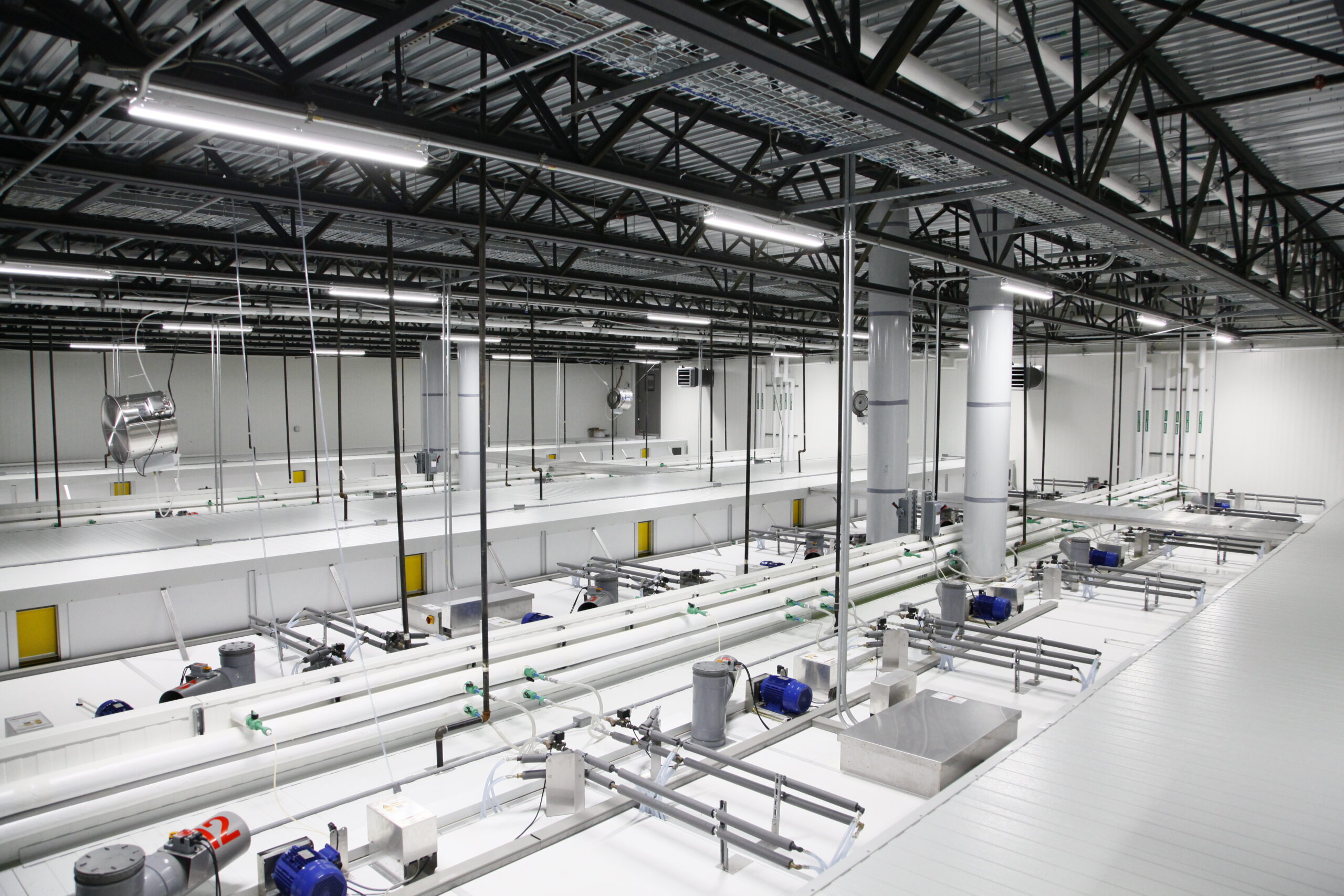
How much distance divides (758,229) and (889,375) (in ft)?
23.3

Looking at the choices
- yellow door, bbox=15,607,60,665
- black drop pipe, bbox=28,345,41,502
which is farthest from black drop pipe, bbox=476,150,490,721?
black drop pipe, bbox=28,345,41,502

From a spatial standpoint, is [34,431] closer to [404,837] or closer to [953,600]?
[404,837]

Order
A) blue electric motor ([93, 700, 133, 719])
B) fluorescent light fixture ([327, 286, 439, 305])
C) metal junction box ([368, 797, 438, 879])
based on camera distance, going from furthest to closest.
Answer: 1. fluorescent light fixture ([327, 286, 439, 305])
2. blue electric motor ([93, 700, 133, 719])
3. metal junction box ([368, 797, 438, 879])

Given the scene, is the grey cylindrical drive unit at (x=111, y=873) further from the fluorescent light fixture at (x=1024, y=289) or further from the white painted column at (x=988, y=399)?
the white painted column at (x=988, y=399)

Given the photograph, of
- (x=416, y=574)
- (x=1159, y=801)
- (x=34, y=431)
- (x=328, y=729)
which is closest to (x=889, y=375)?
(x=416, y=574)

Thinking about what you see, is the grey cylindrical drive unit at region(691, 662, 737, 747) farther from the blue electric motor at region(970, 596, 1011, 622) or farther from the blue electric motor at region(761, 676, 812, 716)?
the blue electric motor at region(970, 596, 1011, 622)

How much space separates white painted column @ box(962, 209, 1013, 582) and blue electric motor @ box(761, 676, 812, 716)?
6438mm

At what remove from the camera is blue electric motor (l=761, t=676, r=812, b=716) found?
7258mm

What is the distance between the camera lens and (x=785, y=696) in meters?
7.29

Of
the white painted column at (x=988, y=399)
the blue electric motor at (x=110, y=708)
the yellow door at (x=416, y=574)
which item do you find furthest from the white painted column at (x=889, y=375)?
the blue electric motor at (x=110, y=708)

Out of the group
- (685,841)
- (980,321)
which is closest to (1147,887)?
(685,841)

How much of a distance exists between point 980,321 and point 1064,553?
4980 mm

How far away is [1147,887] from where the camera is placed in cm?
338

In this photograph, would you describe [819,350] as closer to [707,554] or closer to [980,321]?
[707,554]
